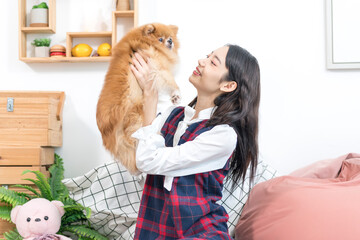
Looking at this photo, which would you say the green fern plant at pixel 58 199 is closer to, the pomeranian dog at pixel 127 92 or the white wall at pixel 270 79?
the white wall at pixel 270 79

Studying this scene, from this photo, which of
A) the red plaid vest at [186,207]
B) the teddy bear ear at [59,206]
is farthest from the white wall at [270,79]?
the red plaid vest at [186,207]

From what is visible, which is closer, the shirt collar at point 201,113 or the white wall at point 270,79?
the shirt collar at point 201,113

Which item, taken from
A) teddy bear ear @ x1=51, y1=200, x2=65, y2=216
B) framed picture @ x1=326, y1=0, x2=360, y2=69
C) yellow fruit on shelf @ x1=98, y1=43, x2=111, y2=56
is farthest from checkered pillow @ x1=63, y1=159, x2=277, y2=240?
framed picture @ x1=326, y1=0, x2=360, y2=69

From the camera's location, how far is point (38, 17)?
6.91ft

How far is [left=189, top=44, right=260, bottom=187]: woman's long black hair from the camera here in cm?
134

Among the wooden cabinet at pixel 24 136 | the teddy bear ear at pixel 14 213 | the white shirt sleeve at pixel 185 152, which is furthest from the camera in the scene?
the wooden cabinet at pixel 24 136

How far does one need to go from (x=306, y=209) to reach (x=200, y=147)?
49cm

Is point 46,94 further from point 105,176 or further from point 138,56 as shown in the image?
point 138,56

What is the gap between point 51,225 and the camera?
1732 mm

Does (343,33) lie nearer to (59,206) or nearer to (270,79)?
(270,79)

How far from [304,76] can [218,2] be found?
2.21 feet

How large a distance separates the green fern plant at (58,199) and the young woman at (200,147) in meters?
0.57

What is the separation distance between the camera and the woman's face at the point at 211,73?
1362 mm

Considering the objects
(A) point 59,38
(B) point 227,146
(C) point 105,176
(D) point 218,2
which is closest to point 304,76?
(D) point 218,2
